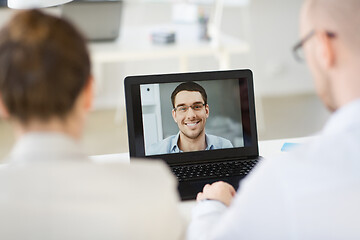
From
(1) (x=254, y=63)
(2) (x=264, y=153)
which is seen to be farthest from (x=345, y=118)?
(1) (x=254, y=63)

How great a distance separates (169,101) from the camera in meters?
1.48

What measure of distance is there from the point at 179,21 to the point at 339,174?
369cm

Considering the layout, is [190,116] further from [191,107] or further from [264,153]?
[264,153]

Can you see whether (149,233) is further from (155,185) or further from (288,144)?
(288,144)

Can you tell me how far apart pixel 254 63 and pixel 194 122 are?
3483 millimetres

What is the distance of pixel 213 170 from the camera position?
1.41 metres

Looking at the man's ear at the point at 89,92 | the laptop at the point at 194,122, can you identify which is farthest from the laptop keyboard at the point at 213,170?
the man's ear at the point at 89,92

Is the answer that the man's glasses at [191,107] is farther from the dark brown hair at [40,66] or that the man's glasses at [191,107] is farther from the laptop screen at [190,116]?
the dark brown hair at [40,66]

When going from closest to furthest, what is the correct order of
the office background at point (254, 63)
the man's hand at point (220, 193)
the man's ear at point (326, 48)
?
the man's ear at point (326, 48) → the man's hand at point (220, 193) → the office background at point (254, 63)

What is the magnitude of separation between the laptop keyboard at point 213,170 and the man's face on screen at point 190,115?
0.30ft

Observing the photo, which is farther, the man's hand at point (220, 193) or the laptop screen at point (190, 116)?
the laptop screen at point (190, 116)

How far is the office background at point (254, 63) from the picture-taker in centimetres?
445

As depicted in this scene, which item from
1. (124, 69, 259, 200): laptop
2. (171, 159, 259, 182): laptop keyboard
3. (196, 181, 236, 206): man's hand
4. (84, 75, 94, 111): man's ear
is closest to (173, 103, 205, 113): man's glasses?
(124, 69, 259, 200): laptop

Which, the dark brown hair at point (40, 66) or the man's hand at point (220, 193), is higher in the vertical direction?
the dark brown hair at point (40, 66)
